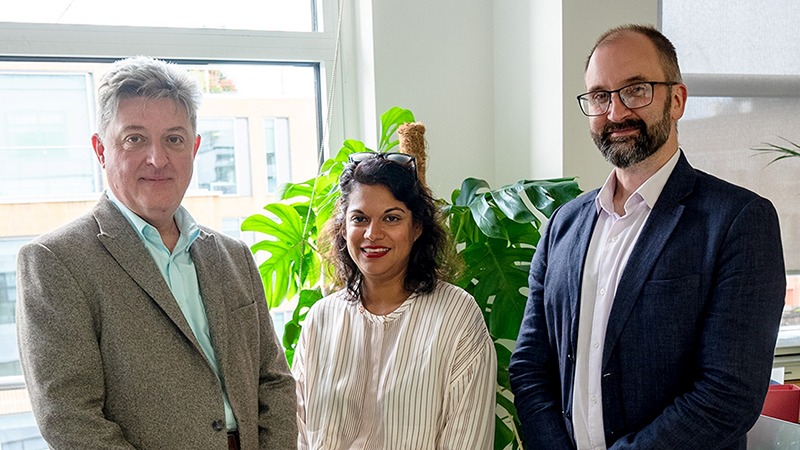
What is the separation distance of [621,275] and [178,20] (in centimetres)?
191

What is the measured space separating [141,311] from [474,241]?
1.12 m

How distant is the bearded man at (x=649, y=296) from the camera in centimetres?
131

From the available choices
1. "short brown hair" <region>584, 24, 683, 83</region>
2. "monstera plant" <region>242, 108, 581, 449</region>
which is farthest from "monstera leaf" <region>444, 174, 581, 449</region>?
"short brown hair" <region>584, 24, 683, 83</region>

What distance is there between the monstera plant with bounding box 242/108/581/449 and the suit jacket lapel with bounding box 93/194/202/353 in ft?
2.38

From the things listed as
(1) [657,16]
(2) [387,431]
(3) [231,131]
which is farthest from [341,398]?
(1) [657,16]

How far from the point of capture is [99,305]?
1329 mm

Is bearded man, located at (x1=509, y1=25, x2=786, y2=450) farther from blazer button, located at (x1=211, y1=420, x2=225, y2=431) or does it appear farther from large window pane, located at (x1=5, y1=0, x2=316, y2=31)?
large window pane, located at (x1=5, y1=0, x2=316, y2=31)

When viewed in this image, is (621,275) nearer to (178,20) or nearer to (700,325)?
(700,325)

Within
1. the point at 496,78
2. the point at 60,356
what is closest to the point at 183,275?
the point at 60,356

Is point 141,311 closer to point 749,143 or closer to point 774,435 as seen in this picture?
point 774,435

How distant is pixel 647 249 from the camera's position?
55.7 inches

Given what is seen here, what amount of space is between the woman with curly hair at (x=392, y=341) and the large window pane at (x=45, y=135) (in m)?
1.19

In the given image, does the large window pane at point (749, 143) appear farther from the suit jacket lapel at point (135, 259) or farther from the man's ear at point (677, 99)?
the suit jacket lapel at point (135, 259)

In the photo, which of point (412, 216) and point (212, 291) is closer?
point (212, 291)
